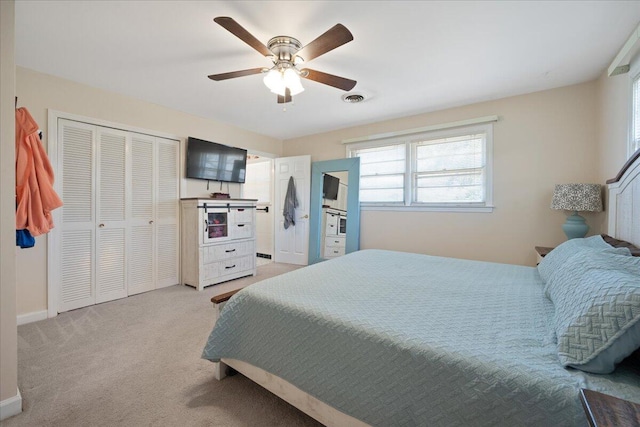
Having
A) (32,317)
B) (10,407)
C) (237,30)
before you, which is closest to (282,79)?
(237,30)

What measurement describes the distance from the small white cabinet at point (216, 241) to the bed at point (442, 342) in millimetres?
2055

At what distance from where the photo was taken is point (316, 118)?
157 inches

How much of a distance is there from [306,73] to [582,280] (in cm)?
213

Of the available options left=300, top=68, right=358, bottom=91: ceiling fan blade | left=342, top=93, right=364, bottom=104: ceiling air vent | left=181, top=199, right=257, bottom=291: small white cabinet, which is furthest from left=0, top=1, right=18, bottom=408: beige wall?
left=342, top=93, right=364, bottom=104: ceiling air vent

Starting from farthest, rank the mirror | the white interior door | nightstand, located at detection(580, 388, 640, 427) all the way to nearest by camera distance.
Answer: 1. the white interior door
2. the mirror
3. nightstand, located at detection(580, 388, 640, 427)

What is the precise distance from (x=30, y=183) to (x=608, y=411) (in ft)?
10.3

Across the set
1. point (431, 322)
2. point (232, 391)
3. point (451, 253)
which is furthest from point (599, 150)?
point (232, 391)

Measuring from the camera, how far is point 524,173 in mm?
3049

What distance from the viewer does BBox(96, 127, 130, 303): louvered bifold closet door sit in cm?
300

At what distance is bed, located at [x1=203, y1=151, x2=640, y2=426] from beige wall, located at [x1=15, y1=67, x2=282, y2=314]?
7.64 ft

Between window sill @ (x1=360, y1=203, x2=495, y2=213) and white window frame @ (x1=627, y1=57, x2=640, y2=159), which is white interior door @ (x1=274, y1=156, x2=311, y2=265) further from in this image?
white window frame @ (x1=627, y1=57, x2=640, y2=159)

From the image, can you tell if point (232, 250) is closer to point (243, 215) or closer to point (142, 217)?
point (243, 215)

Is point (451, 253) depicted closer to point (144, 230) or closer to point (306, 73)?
point (306, 73)

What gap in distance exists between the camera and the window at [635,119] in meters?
1.96
